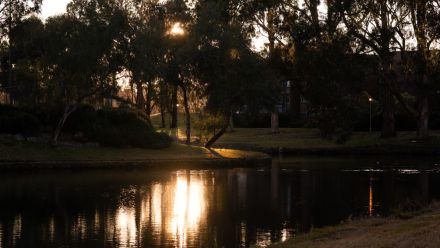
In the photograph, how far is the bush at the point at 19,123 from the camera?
165ft

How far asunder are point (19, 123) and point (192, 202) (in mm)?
24157

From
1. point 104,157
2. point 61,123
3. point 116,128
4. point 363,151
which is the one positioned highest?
point 61,123

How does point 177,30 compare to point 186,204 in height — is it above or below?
above

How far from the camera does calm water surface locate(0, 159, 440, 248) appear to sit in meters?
21.7

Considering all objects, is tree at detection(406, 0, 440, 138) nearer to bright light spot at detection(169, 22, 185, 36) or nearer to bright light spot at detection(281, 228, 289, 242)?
bright light spot at detection(169, 22, 185, 36)

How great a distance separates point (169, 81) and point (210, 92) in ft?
11.1

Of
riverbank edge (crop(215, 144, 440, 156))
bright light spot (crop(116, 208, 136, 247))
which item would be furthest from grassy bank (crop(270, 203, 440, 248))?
riverbank edge (crop(215, 144, 440, 156))

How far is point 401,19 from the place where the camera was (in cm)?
5169

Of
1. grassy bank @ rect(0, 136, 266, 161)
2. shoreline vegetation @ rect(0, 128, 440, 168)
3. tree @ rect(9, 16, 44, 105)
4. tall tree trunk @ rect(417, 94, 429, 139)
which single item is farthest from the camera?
tree @ rect(9, 16, 44, 105)

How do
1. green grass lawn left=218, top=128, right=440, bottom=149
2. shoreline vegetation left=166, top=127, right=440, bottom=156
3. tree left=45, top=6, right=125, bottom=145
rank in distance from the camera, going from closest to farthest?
tree left=45, top=6, right=125, bottom=145, shoreline vegetation left=166, top=127, right=440, bottom=156, green grass lawn left=218, top=128, right=440, bottom=149

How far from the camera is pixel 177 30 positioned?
192ft

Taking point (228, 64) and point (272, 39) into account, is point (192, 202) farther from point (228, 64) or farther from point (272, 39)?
point (272, 39)

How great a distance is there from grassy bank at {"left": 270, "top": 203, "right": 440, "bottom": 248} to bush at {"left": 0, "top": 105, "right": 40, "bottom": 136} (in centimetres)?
3364

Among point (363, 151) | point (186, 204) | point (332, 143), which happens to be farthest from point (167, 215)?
point (332, 143)
